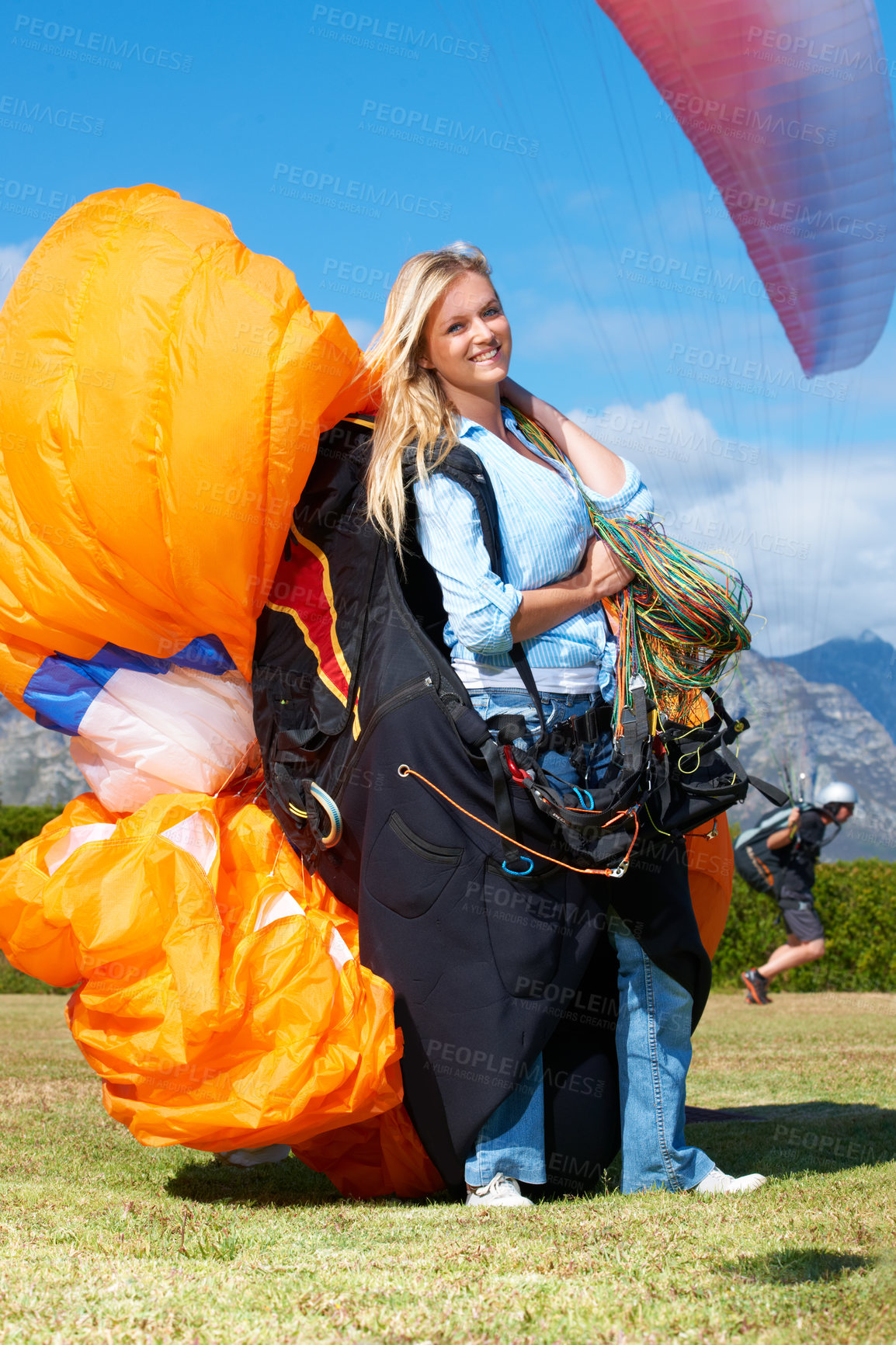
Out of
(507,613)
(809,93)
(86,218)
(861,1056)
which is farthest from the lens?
(861,1056)

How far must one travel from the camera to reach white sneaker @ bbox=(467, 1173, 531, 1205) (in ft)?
8.08

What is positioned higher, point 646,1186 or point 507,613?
point 507,613

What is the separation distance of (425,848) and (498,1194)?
2.56 feet

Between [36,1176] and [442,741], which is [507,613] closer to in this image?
[442,741]

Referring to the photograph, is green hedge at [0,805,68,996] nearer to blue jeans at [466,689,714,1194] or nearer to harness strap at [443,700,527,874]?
blue jeans at [466,689,714,1194]

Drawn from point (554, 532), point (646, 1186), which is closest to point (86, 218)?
point (554, 532)

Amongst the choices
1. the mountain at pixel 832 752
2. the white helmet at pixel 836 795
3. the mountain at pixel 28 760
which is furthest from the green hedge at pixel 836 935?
the mountain at pixel 28 760

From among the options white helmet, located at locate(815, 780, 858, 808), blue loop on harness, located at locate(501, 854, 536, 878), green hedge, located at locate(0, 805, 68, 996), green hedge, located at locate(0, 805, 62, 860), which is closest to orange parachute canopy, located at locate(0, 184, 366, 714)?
blue loop on harness, located at locate(501, 854, 536, 878)

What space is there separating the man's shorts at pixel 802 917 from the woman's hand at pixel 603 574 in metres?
6.75

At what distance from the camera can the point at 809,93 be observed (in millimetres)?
4668

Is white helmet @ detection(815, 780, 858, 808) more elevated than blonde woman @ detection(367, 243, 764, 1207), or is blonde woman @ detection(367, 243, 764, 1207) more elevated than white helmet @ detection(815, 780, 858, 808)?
blonde woman @ detection(367, 243, 764, 1207)

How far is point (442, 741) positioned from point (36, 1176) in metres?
1.63

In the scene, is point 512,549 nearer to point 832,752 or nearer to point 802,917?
point 802,917

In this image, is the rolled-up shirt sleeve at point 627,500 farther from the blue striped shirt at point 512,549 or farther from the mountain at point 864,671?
the mountain at point 864,671
